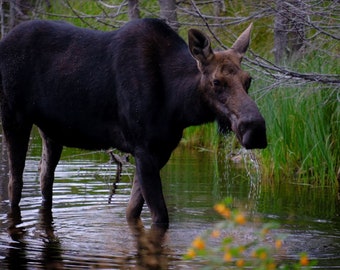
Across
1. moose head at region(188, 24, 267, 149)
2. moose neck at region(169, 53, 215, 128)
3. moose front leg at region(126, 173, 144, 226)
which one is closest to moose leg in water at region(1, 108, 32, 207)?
moose front leg at region(126, 173, 144, 226)

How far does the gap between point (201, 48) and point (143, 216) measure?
208cm

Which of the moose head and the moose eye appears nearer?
the moose head

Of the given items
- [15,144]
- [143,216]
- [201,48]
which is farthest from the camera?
[15,144]

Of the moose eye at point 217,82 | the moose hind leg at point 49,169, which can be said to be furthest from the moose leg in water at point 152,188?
the moose hind leg at point 49,169

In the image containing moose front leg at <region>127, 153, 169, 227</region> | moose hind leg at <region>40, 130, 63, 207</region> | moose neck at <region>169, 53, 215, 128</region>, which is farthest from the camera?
moose hind leg at <region>40, 130, 63, 207</region>

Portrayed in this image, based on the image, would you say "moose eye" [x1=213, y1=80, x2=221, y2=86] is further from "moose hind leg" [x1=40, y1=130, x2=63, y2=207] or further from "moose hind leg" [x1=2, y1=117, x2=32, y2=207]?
"moose hind leg" [x1=40, y1=130, x2=63, y2=207]

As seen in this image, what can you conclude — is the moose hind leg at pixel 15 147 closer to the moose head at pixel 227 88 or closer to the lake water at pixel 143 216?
the lake water at pixel 143 216

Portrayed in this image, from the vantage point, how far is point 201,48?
7.61 metres

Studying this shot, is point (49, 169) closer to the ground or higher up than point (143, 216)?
higher up

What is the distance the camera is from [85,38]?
874 centimetres

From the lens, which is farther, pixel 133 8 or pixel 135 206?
pixel 133 8

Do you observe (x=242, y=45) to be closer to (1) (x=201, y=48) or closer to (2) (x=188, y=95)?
(1) (x=201, y=48)

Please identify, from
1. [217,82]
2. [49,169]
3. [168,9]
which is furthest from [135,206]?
[168,9]

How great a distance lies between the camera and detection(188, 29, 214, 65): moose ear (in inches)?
297
